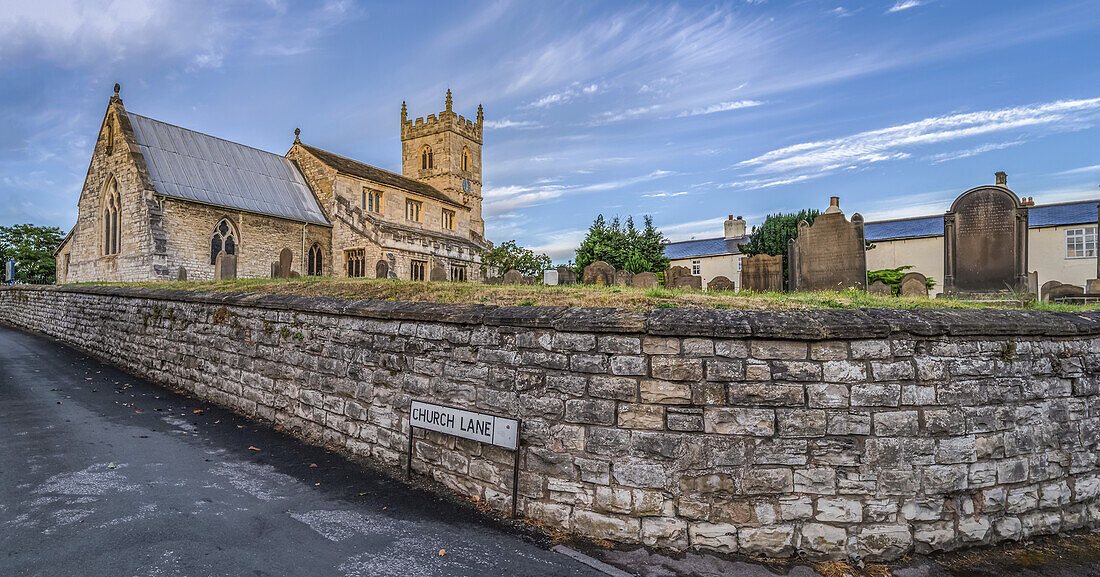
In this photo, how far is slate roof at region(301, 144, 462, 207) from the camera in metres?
31.9

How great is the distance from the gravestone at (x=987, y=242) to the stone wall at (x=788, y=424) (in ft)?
21.2

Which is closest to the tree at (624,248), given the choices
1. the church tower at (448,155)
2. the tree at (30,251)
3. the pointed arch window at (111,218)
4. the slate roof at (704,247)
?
the slate roof at (704,247)

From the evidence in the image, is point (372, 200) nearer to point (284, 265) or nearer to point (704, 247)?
point (284, 265)

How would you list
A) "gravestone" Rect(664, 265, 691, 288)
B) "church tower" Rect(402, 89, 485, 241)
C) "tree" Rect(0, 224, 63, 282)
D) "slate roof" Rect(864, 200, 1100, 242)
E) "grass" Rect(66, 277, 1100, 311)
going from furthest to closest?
1. "church tower" Rect(402, 89, 485, 241)
2. "tree" Rect(0, 224, 63, 282)
3. "slate roof" Rect(864, 200, 1100, 242)
4. "gravestone" Rect(664, 265, 691, 288)
5. "grass" Rect(66, 277, 1100, 311)

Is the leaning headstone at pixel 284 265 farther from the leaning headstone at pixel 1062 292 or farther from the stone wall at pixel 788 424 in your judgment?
the leaning headstone at pixel 1062 292

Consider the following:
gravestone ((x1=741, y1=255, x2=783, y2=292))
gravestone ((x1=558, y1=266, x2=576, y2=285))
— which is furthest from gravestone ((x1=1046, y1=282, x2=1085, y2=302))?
gravestone ((x1=558, y1=266, x2=576, y2=285))

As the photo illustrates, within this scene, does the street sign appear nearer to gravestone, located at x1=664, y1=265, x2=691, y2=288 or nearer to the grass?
the grass

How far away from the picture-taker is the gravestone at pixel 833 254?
33.0ft

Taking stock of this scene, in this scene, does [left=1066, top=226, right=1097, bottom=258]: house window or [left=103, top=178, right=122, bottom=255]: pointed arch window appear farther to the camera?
[left=1066, top=226, right=1097, bottom=258]: house window

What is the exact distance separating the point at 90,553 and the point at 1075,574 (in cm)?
810

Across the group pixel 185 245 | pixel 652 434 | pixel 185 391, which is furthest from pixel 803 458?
pixel 185 245

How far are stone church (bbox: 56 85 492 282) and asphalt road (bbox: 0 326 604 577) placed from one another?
506 inches

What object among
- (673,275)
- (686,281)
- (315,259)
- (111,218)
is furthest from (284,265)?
(111,218)

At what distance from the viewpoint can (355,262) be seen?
28422 mm
